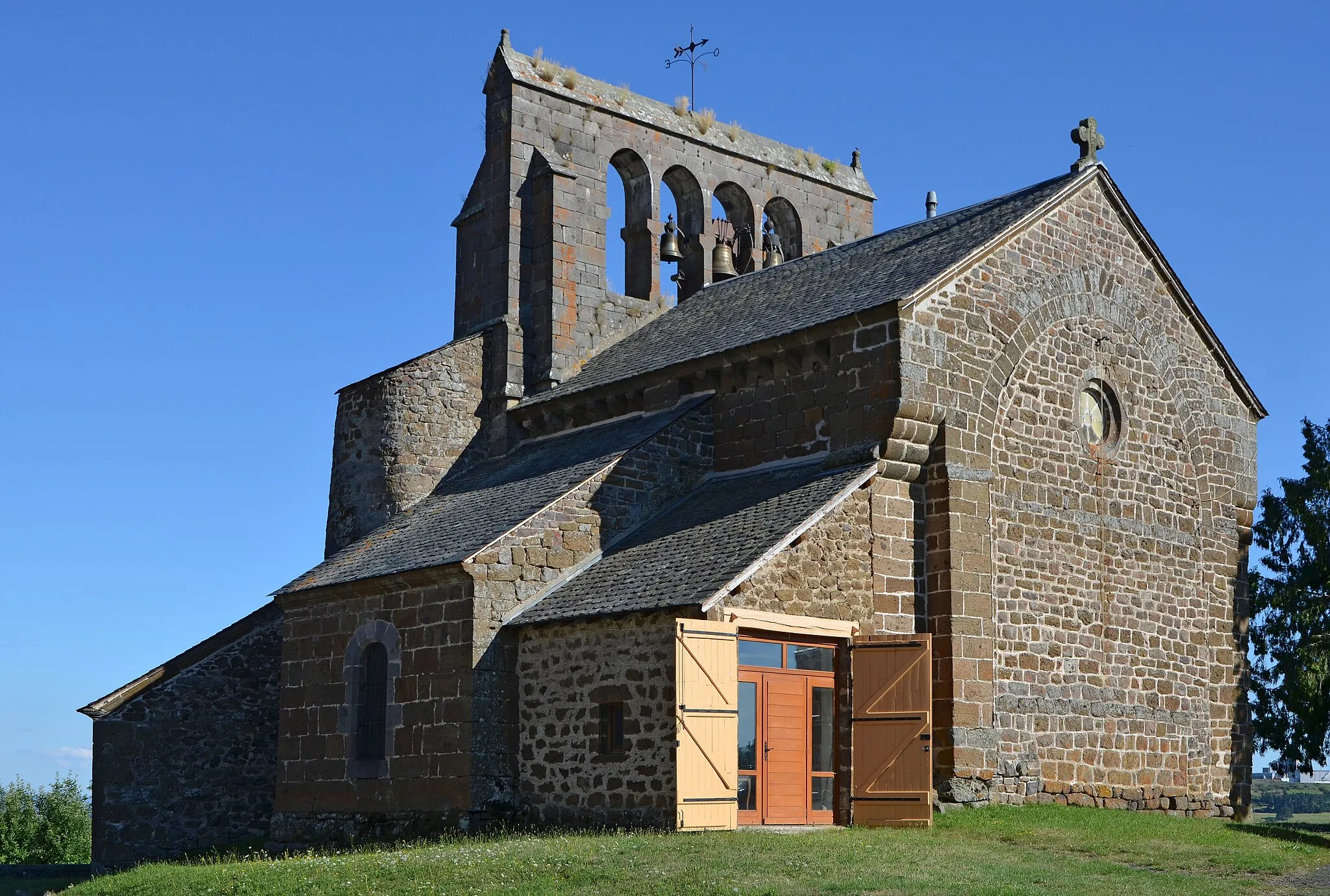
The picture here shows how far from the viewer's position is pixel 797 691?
18812mm

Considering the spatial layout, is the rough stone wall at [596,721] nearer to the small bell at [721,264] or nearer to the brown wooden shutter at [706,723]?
the brown wooden shutter at [706,723]

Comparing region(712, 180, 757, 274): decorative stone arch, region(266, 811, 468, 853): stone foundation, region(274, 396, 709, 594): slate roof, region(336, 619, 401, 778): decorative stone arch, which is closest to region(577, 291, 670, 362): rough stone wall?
region(712, 180, 757, 274): decorative stone arch

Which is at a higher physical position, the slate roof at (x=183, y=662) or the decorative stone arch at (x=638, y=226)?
the decorative stone arch at (x=638, y=226)

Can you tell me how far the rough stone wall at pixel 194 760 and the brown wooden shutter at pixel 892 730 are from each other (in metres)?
10.3

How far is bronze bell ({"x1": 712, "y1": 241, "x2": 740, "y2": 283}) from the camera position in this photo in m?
29.6

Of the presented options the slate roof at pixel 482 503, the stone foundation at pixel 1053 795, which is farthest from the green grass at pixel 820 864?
the slate roof at pixel 482 503

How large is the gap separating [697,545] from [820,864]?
612cm

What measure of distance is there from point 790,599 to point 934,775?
3028mm

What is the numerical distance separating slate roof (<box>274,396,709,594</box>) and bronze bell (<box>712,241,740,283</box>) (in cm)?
573

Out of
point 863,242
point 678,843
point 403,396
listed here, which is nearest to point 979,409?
point 863,242

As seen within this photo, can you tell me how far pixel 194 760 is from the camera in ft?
77.8

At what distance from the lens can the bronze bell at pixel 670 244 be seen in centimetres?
2892

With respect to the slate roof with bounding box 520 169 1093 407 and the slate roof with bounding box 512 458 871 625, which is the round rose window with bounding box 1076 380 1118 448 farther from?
the slate roof with bounding box 512 458 871 625

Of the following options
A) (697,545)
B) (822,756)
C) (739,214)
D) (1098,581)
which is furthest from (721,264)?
(822,756)
